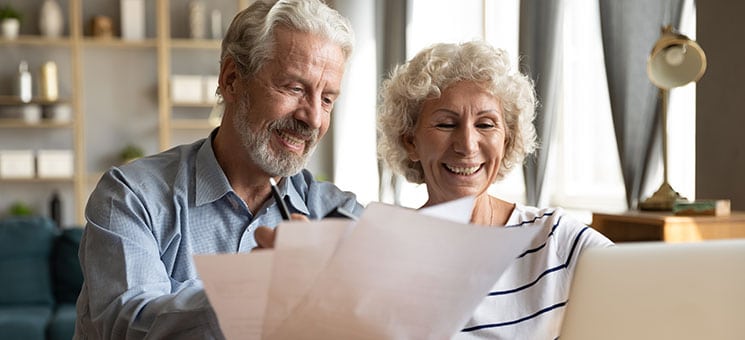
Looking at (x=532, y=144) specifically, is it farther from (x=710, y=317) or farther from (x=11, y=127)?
(x=11, y=127)

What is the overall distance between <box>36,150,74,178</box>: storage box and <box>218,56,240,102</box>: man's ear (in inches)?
235

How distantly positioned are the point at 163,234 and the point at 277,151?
0.84 feet

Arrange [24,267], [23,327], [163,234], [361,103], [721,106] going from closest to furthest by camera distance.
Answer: [163,234], [721,106], [23,327], [24,267], [361,103]

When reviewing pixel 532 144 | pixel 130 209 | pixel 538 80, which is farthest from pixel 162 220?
pixel 538 80

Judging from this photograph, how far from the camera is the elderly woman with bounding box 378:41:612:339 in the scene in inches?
62.5

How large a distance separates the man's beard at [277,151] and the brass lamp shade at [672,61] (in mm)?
2298

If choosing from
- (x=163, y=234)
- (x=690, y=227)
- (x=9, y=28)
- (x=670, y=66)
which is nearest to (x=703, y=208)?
(x=690, y=227)

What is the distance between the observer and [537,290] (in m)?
1.59

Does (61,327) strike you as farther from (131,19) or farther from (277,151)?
(131,19)

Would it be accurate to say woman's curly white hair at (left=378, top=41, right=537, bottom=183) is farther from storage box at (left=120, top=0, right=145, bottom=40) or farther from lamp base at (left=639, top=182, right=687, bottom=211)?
storage box at (left=120, top=0, right=145, bottom=40)

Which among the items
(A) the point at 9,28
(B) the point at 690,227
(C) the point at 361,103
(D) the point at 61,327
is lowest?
(D) the point at 61,327

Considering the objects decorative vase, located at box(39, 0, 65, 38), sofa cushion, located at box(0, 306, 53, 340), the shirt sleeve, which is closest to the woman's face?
the shirt sleeve

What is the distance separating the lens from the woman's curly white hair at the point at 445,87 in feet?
5.82

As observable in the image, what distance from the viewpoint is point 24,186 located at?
755 centimetres
